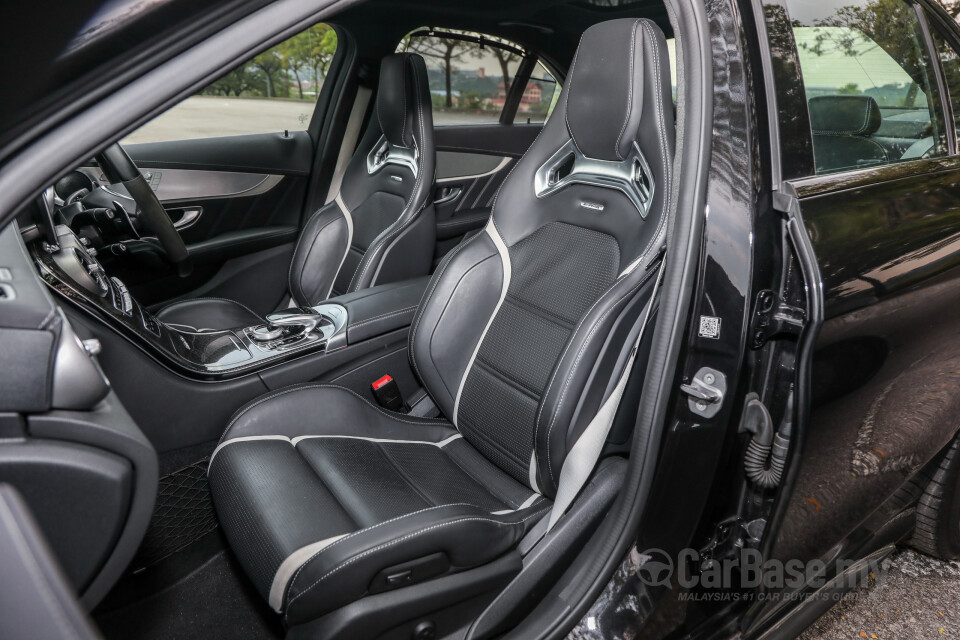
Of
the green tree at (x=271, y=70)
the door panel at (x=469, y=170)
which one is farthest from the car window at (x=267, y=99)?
the door panel at (x=469, y=170)

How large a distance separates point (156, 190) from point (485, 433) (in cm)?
181

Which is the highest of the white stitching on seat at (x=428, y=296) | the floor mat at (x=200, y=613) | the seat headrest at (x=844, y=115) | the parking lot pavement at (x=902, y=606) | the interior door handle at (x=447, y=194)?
the seat headrest at (x=844, y=115)

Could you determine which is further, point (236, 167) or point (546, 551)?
point (236, 167)

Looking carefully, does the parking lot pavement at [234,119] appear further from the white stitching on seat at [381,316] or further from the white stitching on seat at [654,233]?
the white stitching on seat at [654,233]

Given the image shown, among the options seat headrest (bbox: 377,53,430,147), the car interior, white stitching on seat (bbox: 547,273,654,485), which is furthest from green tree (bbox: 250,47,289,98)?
white stitching on seat (bbox: 547,273,654,485)

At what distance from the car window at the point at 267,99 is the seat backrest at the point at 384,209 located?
15.1 inches

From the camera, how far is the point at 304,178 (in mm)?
3066

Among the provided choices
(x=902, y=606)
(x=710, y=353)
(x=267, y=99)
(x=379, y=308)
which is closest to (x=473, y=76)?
(x=267, y=99)

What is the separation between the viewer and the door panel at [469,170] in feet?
10.5

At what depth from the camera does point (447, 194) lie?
10.7ft

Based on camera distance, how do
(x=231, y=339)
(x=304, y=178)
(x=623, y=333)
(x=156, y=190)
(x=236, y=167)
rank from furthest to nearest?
(x=304, y=178) → (x=236, y=167) → (x=156, y=190) → (x=231, y=339) → (x=623, y=333)

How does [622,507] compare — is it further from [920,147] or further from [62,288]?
[62,288]

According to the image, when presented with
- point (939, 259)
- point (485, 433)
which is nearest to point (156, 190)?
point (485, 433)

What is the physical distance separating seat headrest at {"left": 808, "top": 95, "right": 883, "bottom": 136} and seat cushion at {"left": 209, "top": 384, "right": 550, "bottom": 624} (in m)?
0.89
